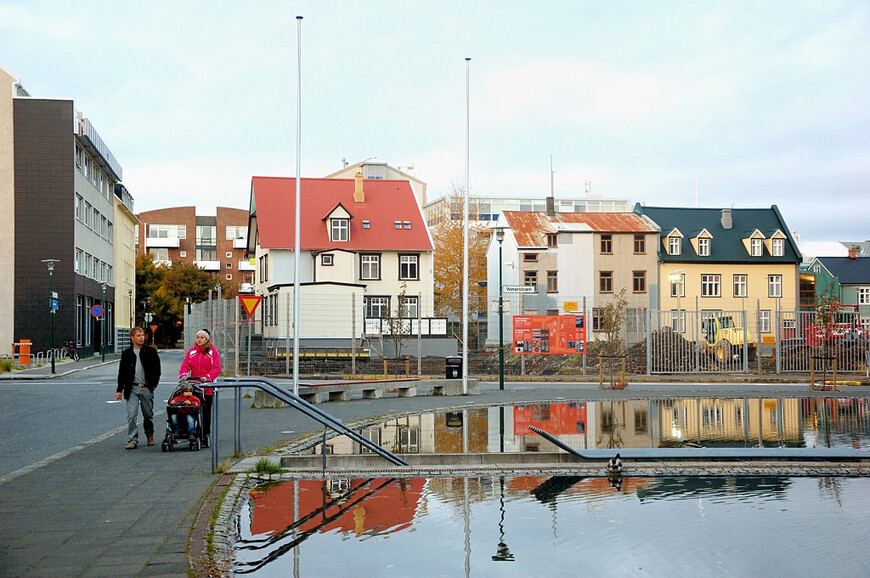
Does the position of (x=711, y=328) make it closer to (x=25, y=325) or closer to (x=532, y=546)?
(x=532, y=546)

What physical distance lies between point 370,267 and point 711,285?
25.6 m

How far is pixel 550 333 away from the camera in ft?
113

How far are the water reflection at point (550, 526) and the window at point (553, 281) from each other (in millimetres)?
51414

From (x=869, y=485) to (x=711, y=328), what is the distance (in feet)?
89.2

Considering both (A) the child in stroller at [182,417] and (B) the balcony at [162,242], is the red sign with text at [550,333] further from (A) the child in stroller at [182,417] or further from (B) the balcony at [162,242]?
(B) the balcony at [162,242]

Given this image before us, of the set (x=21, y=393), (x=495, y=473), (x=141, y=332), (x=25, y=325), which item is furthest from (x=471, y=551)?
(x=25, y=325)

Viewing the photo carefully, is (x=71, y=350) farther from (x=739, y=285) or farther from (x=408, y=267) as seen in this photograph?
(x=739, y=285)

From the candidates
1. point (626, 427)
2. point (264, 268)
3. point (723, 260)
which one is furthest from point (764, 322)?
point (264, 268)

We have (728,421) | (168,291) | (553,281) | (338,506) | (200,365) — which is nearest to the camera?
(338,506)

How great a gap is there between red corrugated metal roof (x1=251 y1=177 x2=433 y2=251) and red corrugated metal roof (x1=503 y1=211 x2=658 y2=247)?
9.00 m

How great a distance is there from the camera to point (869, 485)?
9.82 metres

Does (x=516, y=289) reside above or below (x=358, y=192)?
below

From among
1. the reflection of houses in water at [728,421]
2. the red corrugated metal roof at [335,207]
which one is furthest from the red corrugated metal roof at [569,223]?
the reflection of houses in water at [728,421]

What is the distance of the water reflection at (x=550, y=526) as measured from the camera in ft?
21.2
